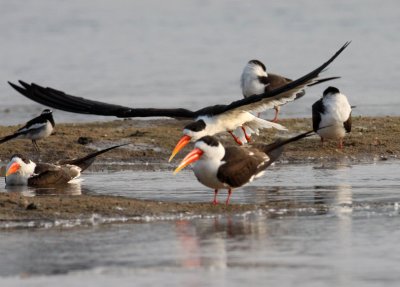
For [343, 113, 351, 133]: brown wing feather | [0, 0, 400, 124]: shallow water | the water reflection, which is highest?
[0, 0, 400, 124]: shallow water

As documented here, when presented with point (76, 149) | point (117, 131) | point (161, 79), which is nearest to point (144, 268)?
point (76, 149)

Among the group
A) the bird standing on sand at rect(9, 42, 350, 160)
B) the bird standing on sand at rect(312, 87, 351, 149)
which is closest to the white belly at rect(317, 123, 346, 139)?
the bird standing on sand at rect(312, 87, 351, 149)

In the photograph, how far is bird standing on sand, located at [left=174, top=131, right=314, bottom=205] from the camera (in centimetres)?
1173

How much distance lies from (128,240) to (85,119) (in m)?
12.6

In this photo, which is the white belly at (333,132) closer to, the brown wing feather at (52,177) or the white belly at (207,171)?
the brown wing feather at (52,177)

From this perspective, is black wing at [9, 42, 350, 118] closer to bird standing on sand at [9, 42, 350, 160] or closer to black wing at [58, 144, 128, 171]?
bird standing on sand at [9, 42, 350, 160]

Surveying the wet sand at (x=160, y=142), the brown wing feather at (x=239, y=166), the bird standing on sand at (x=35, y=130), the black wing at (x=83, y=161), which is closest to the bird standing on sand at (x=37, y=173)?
the black wing at (x=83, y=161)

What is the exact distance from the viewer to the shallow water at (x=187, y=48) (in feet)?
82.0

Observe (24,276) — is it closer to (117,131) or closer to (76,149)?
(76,149)

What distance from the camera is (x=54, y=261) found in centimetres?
923

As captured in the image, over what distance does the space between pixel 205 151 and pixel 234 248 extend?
89.6 inches

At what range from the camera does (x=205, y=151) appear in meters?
11.7

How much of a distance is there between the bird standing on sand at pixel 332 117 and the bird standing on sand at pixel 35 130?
3929mm

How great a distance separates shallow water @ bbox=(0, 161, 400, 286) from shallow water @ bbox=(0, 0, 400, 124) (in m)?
10.7
